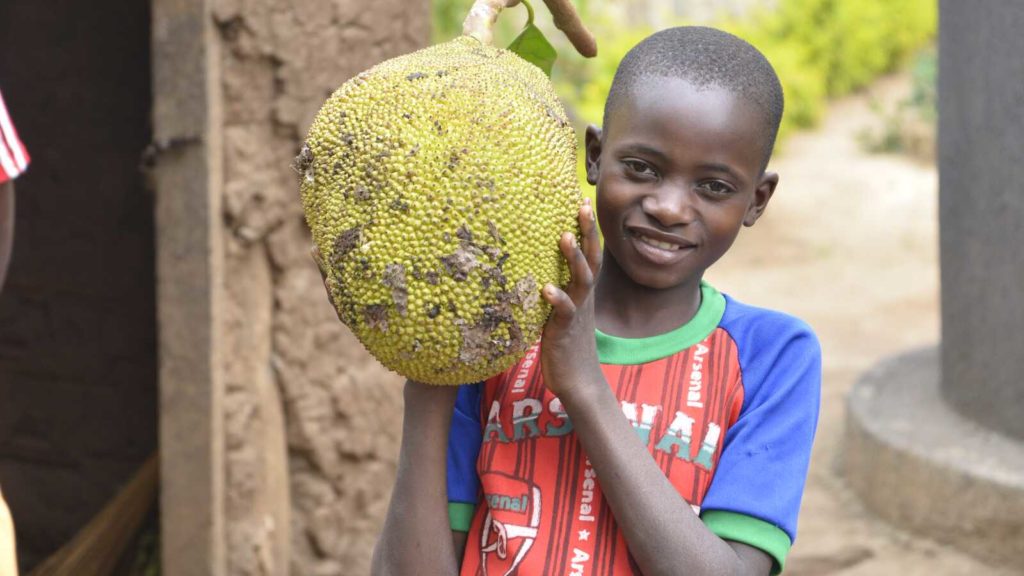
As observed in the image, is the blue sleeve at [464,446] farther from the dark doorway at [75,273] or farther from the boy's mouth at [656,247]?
the dark doorway at [75,273]

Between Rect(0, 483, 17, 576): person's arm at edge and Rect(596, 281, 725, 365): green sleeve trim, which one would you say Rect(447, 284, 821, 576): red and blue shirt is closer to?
Rect(596, 281, 725, 365): green sleeve trim

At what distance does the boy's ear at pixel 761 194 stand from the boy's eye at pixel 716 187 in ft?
0.23

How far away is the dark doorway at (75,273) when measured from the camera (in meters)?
3.44

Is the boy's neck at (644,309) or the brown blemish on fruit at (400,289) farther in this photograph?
the boy's neck at (644,309)

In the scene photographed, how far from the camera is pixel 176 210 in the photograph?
2.86m

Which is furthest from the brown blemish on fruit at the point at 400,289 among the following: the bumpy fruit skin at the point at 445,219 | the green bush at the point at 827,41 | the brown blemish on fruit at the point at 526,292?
the green bush at the point at 827,41

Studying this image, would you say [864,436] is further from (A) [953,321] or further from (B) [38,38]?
(B) [38,38]

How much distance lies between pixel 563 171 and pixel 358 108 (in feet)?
0.74

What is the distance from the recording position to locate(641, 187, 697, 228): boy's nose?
4.24 ft

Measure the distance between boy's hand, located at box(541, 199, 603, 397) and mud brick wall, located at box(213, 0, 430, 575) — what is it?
1817 mm

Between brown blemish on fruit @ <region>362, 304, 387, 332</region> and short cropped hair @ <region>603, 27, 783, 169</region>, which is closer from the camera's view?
brown blemish on fruit @ <region>362, 304, 387, 332</region>

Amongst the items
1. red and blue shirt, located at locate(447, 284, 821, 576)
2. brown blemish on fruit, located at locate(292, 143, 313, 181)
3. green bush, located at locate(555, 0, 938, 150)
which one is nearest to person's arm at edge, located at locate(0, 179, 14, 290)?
brown blemish on fruit, located at locate(292, 143, 313, 181)

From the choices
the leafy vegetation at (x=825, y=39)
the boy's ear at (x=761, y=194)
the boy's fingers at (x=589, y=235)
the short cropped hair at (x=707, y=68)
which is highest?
the leafy vegetation at (x=825, y=39)

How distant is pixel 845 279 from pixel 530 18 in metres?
6.46
